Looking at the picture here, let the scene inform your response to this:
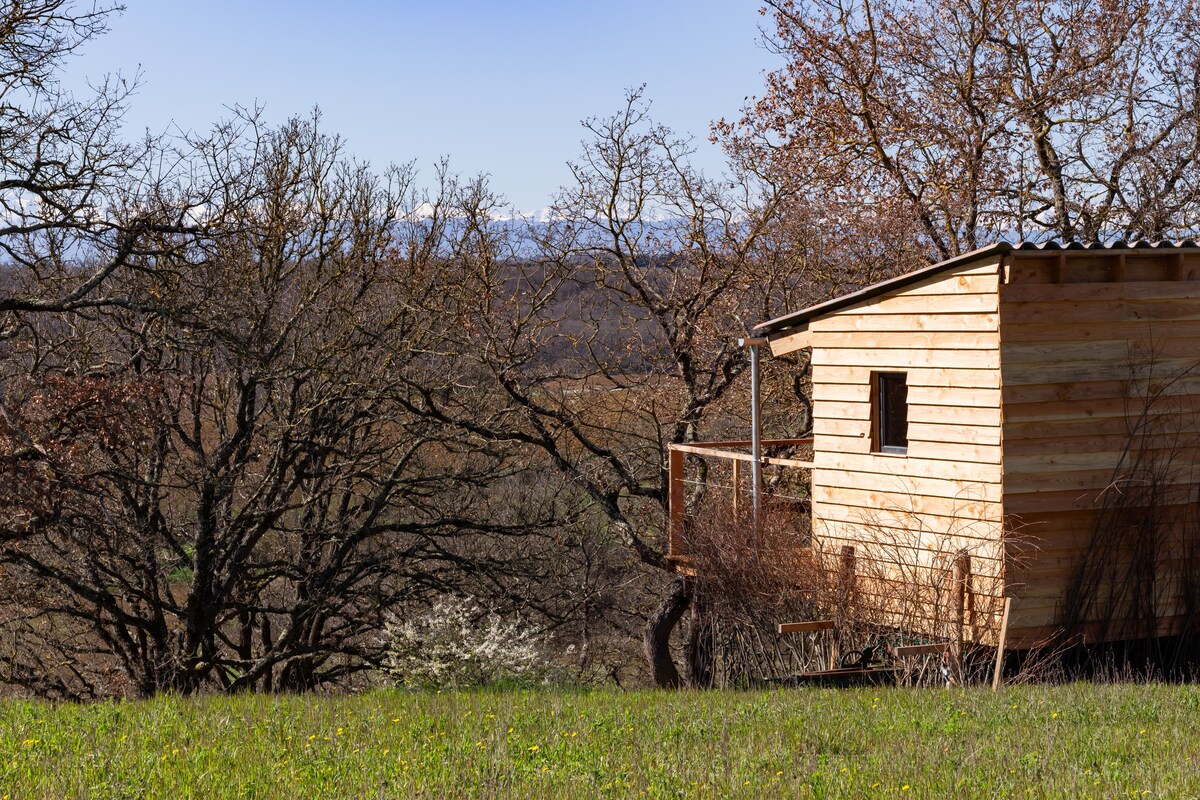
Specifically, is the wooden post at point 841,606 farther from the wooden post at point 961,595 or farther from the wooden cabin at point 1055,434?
the wooden post at point 961,595

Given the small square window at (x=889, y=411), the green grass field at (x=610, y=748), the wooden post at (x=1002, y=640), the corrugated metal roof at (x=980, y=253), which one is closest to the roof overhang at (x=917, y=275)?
the corrugated metal roof at (x=980, y=253)

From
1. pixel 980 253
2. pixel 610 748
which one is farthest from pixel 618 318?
pixel 610 748

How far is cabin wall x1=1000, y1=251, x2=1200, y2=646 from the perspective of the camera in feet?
36.3

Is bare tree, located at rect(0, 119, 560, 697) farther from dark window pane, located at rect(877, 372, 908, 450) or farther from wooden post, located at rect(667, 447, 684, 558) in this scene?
dark window pane, located at rect(877, 372, 908, 450)

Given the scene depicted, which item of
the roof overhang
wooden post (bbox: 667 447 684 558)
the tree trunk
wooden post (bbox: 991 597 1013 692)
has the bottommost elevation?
the tree trunk

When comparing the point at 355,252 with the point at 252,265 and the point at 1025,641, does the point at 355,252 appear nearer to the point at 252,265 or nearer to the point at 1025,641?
the point at 252,265

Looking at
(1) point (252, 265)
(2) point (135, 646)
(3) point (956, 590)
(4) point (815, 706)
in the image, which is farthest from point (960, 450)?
(2) point (135, 646)

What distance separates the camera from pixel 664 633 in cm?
1848

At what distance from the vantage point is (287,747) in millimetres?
6133

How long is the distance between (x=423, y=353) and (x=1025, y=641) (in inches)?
392

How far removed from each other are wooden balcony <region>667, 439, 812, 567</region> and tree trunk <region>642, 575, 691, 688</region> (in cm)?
152

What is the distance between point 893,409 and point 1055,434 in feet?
6.35

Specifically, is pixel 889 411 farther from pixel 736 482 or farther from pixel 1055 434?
pixel 736 482

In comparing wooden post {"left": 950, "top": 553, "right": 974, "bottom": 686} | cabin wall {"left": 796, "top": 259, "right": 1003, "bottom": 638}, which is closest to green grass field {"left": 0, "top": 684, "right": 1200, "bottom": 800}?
wooden post {"left": 950, "top": 553, "right": 974, "bottom": 686}
